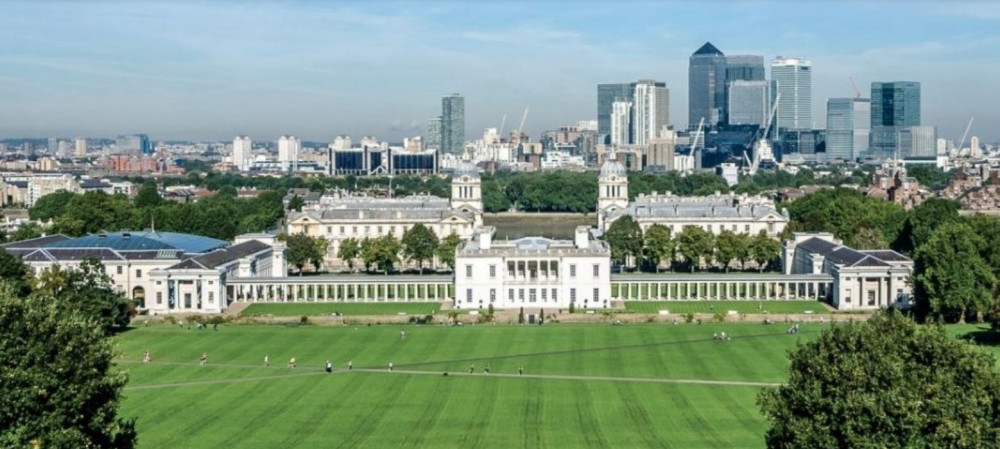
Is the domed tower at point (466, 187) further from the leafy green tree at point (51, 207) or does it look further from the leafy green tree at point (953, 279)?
the leafy green tree at point (953, 279)

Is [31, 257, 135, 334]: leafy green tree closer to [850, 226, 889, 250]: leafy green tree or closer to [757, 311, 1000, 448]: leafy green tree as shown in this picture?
[757, 311, 1000, 448]: leafy green tree

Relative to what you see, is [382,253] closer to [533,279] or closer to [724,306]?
[533,279]

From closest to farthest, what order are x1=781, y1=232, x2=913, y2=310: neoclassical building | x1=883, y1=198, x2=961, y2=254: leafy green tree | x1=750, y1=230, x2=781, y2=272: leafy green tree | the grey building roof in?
x1=781, y1=232, x2=913, y2=310: neoclassical building < the grey building roof < x1=883, y1=198, x2=961, y2=254: leafy green tree < x1=750, y1=230, x2=781, y2=272: leafy green tree

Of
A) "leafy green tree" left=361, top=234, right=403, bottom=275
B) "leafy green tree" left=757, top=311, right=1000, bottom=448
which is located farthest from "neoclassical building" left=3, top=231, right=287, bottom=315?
"leafy green tree" left=757, top=311, right=1000, bottom=448

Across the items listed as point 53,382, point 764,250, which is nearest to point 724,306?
point 764,250

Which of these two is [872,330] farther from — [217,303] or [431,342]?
[217,303]
